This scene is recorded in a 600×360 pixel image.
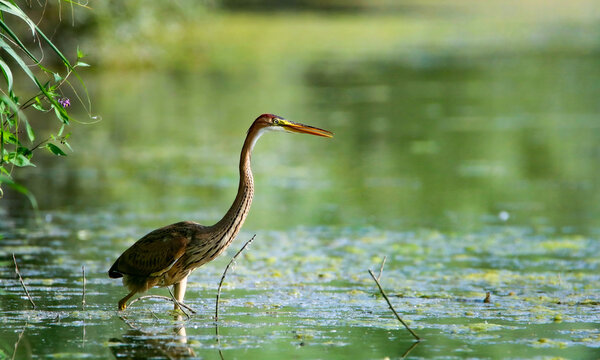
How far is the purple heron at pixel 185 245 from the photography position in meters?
6.56

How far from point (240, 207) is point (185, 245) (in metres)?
0.41

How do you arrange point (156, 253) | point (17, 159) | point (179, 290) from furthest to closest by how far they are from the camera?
1. point (179, 290)
2. point (156, 253)
3. point (17, 159)

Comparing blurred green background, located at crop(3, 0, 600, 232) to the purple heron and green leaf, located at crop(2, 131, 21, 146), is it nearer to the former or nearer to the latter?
green leaf, located at crop(2, 131, 21, 146)

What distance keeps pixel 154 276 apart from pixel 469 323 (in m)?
1.95

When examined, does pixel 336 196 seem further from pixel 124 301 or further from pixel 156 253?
pixel 156 253

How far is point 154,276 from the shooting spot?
260 inches

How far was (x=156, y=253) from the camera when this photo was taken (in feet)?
21.5

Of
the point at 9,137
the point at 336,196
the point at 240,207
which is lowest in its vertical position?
the point at 240,207

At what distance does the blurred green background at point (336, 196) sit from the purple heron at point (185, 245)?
0.30 m

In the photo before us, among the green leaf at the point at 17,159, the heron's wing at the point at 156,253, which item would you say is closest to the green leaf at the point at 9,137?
the green leaf at the point at 17,159

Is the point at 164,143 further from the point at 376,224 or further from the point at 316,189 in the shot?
the point at 376,224

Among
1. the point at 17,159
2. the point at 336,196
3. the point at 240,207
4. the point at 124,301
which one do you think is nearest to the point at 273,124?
the point at 240,207

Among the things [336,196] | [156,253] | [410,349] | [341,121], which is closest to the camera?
[410,349]

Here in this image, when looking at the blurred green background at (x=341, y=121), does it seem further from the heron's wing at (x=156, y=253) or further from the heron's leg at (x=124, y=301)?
the heron's leg at (x=124, y=301)
